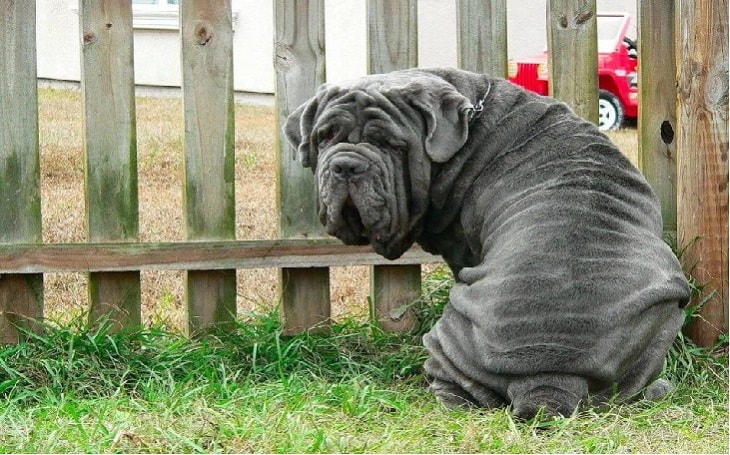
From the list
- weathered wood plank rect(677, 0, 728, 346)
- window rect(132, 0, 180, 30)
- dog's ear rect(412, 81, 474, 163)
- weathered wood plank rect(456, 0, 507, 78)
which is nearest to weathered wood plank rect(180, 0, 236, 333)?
weathered wood plank rect(456, 0, 507, 78)


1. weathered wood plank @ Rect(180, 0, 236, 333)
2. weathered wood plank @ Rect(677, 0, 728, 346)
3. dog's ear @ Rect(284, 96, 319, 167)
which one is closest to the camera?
dog's ear @ Rect(284, 96, 319, 167)

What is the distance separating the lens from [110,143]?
557cm

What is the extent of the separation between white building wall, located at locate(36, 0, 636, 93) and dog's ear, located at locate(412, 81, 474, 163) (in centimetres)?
1046

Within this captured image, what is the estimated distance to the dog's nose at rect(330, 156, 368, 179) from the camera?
4570 mm

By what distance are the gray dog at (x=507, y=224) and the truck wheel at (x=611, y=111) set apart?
28.4 ft

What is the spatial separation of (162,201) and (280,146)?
2668mm

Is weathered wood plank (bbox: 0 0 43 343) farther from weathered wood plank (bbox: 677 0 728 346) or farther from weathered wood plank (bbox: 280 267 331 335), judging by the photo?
weathered wood plank (bbox: 677 0 728 346)

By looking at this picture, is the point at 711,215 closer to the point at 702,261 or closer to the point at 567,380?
the point at 702,261

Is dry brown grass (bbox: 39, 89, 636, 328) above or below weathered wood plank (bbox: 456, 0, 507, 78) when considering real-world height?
below

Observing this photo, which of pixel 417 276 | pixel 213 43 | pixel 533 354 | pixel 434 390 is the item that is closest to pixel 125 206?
pixel 213 43

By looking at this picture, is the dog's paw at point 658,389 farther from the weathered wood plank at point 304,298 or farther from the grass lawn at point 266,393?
the weathered wood plank at point 304,298

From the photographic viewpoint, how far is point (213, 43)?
5617 millimetres

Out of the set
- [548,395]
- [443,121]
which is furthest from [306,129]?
[548,395]

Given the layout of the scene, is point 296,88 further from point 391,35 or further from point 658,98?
point 658,98
